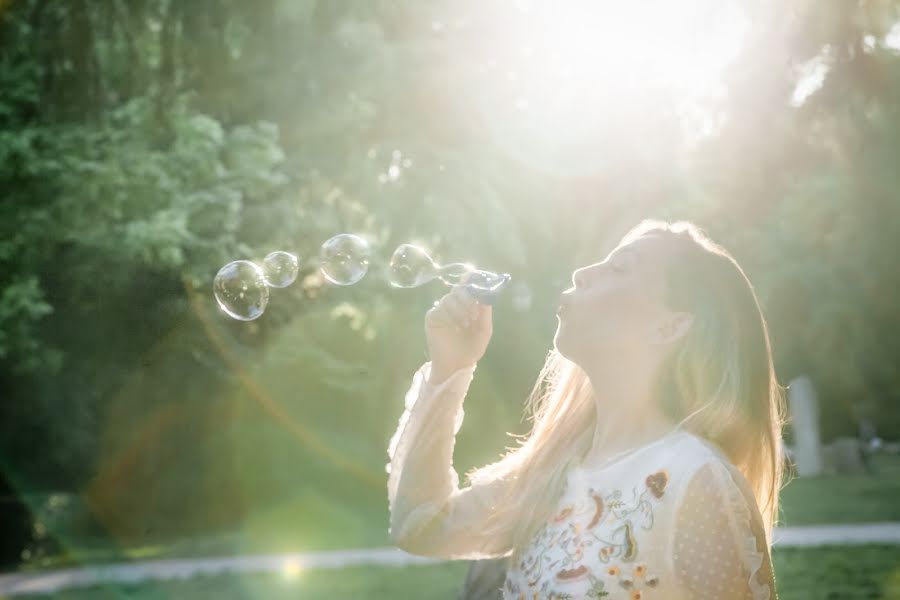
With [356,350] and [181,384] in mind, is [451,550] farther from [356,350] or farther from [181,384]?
[356,350]

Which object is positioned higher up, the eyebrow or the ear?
the eyebrow

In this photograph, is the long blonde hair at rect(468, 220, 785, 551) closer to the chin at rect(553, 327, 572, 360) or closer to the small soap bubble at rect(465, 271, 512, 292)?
the chin at rect(553, 327, 572, 360)

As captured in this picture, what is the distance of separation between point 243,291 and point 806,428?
2019 cm

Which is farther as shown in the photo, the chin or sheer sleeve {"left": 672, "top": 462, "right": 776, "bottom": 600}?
the chin

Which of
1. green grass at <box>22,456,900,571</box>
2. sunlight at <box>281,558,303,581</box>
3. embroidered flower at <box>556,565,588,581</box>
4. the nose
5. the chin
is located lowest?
green grass at <box>22,456,900,571</box>

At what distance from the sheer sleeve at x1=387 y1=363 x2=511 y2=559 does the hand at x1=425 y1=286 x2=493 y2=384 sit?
0.04 m

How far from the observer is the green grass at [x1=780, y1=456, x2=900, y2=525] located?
13.6m

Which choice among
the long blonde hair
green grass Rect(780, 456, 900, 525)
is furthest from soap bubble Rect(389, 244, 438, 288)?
green grass Rect(780, 456, 900, 525)

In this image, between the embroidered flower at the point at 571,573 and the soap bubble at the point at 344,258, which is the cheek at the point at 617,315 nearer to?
the embroidered flower at the point at 571,573

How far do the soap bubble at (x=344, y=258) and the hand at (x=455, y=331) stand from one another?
145 cm

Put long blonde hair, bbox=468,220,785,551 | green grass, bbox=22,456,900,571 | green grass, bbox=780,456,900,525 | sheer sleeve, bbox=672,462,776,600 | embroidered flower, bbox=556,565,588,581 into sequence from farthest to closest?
green grass, bbox=780,456,900,525 < green grass, bbox=22,456,900,571 < long blonde hair, bbox=468,220,785,551 < embroidered flower, bbox=556,565,588,581 < sheer sleeve, bbox=672,462,776,600

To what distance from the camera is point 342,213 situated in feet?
39.9

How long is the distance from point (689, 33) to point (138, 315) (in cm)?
792

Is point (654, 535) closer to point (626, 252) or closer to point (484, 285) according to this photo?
point (626, 252)
